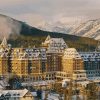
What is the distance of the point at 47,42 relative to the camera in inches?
3541

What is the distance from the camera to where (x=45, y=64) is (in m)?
84.8

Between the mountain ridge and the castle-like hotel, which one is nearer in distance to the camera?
the castle-like hotel

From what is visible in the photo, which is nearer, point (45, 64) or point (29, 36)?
point (45, 64)

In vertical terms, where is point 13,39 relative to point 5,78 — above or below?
above

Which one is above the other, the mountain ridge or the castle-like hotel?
the mountain ridge

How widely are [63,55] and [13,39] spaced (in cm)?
2942

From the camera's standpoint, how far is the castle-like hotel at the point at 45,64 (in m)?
83.0

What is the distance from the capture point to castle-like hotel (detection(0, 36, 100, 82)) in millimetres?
83000

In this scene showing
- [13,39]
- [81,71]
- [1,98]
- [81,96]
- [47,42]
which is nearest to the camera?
[1,98]

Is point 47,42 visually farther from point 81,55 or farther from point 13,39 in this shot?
point 13,39

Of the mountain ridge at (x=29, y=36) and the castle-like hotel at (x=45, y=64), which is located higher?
the mountain ridge at (x=29, y=36)

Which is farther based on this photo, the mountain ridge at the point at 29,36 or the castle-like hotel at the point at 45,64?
the mountain ridge at the point at 29,36

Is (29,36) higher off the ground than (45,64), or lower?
higher

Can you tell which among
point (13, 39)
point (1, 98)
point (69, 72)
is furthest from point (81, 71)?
point (13, 39)
